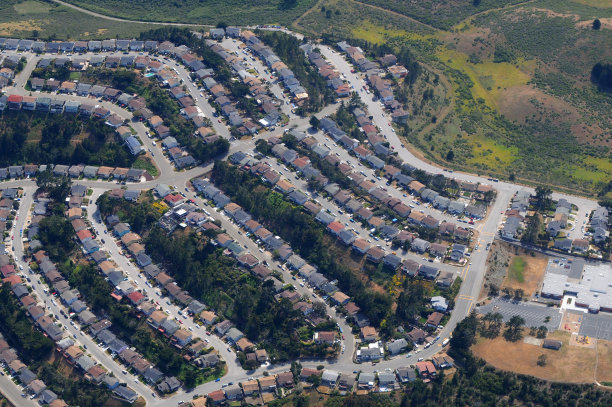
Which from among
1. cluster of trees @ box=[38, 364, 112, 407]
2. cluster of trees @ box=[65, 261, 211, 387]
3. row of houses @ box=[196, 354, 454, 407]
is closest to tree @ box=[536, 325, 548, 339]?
row of houses @ box=[196, 354, 454, 407]

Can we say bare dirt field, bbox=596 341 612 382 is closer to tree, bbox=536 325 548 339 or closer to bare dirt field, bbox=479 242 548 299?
tree, bbox=536 325 548 339

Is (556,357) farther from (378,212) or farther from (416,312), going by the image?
(378,212)

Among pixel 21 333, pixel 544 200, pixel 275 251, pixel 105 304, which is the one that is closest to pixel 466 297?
pixel 544 200

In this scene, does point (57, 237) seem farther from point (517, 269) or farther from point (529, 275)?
point (529, 275)

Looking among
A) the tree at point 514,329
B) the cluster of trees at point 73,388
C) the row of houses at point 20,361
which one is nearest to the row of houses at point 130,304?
the row of houses at point 20,361

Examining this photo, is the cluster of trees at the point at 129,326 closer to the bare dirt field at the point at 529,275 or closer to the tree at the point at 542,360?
the tree at the point at 542,360
